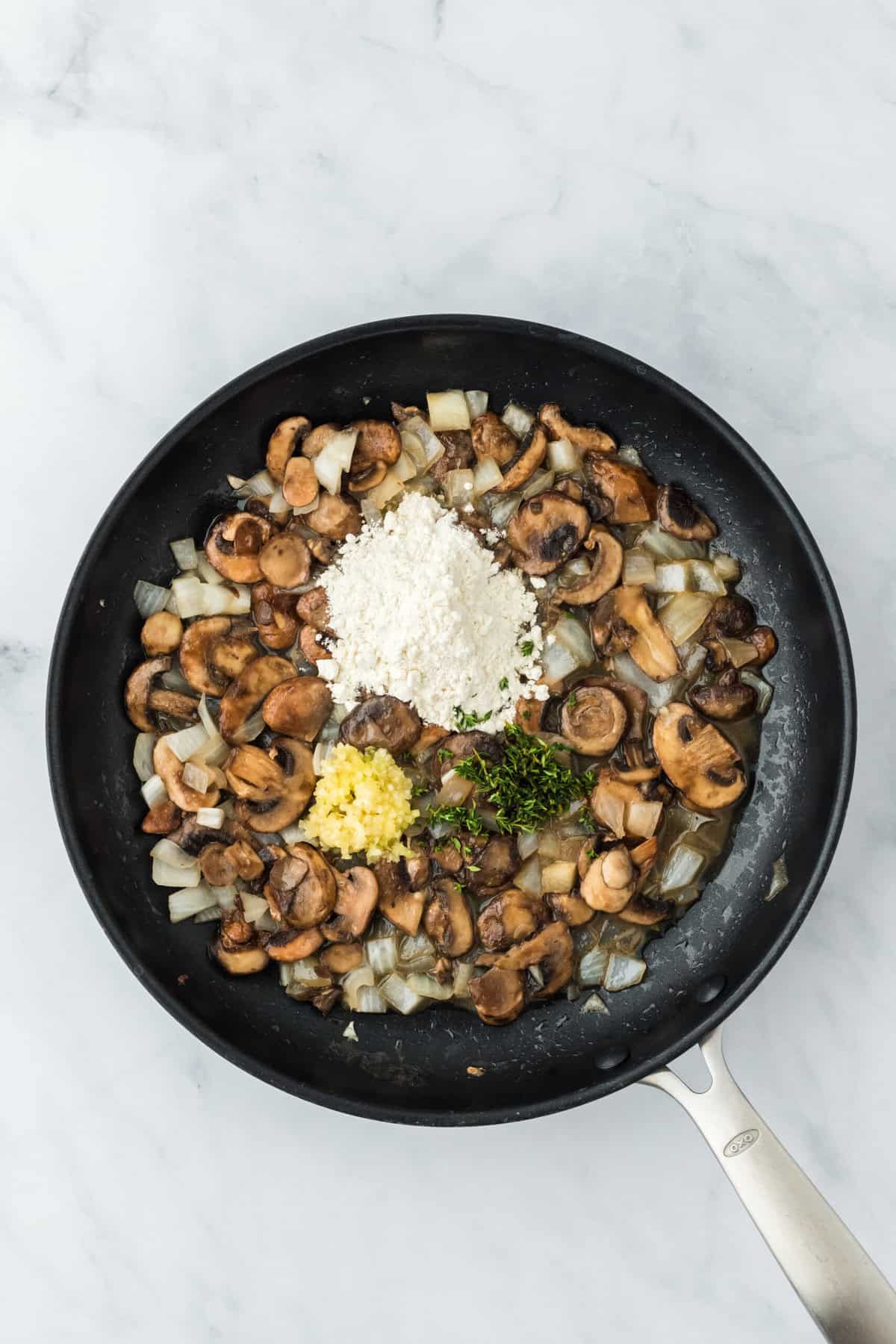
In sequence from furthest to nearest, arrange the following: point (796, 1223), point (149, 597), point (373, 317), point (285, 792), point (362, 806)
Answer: point (373, 317)
point (149, 597)
point (285, 792)
point (362, 806)
point (796, 1223)

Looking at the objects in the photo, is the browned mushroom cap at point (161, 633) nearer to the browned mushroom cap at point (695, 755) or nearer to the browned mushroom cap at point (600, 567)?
the browned mushroom cap at point (600, 567)

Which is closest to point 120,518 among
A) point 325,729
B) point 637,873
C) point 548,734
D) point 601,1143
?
point 325,729

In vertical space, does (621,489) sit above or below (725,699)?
above

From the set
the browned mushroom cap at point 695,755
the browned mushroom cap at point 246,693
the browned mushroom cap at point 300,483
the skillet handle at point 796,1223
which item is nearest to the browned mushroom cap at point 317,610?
the browned mushroom cap at point 246,693

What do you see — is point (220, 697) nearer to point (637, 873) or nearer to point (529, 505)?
point (529, 505)

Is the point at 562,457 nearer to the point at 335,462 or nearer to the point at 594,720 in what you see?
the point at 335,462

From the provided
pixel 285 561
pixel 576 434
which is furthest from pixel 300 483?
pixel 576 434

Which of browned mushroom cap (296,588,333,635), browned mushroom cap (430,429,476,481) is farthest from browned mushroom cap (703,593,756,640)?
browned mushroom cap (296,588,333,635)
